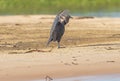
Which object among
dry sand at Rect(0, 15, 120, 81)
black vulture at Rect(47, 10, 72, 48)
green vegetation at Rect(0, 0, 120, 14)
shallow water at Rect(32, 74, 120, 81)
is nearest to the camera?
shallow water at Rect(32, 74, 120, 81)

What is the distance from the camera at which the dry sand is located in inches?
411

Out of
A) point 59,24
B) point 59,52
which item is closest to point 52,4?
point 59,24

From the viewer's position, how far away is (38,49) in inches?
517

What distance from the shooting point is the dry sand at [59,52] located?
10438mm

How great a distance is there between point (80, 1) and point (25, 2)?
3935mm

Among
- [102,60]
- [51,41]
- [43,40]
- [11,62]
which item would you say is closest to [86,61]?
[102,60]

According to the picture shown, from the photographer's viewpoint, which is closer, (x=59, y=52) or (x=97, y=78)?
(x=97, y=78)

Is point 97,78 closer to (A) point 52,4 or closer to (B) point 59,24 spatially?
(B) point 59,24

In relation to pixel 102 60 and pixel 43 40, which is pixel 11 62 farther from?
A: pixel 43 40

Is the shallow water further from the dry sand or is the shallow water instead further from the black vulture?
the black vulture

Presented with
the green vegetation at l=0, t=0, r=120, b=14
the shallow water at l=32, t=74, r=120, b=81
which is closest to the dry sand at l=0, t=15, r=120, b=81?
the shallow water at l=32, t=74, r=120, b=81

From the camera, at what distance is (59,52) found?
12.5m

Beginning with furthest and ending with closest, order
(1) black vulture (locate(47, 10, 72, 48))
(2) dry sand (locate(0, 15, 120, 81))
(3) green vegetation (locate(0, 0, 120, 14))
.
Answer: (3) green vegetation (locate(0, 0, 120, 14))
(1) black vulture (locate(47, 10, 72, 48))
(2) dry sand (locate(0, 15, 120, 81))

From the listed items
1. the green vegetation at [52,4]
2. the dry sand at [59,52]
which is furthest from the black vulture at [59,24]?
the green vegetation at [52,4]
